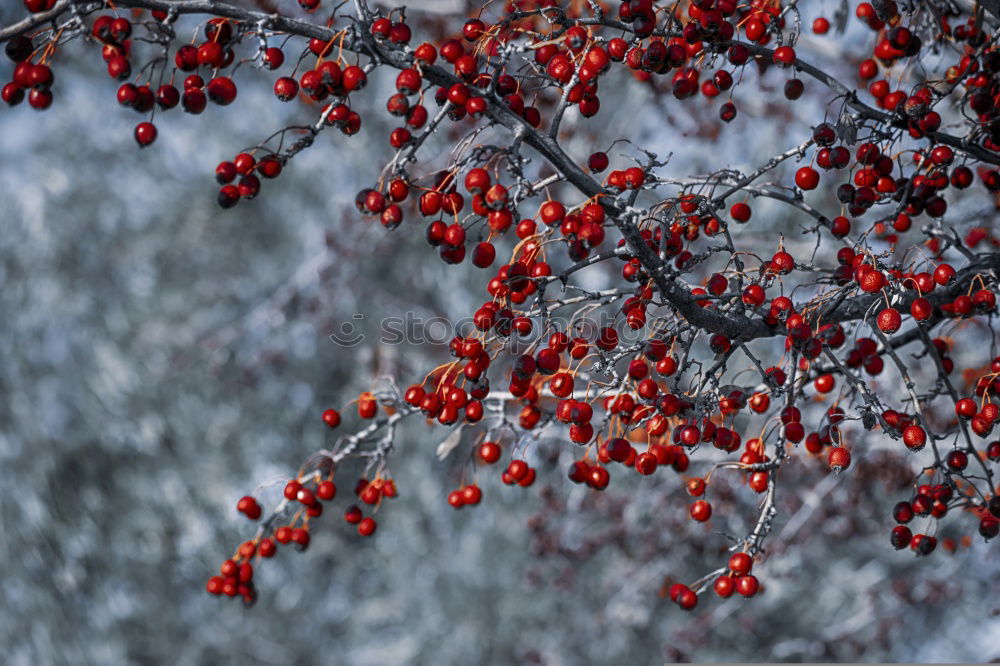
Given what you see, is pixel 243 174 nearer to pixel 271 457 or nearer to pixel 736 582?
pixel 736 582

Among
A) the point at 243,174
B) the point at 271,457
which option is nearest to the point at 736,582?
the point at 243,174

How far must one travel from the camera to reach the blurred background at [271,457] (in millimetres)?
6582

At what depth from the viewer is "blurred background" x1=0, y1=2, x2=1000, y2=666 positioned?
6582 mm

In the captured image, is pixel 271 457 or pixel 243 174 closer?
pixel 243 174

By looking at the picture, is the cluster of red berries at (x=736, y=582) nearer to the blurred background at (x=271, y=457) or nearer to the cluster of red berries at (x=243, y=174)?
the cluster of red berries at (x=243, y=174)

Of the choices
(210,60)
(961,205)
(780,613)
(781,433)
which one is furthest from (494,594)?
(210,60)

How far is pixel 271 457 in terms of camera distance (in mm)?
9398

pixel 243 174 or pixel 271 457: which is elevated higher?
pixel 271 457

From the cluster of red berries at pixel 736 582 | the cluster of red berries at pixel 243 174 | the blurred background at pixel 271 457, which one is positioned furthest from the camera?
the blurred background at pixel 271 457

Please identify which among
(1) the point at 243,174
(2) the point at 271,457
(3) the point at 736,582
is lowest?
(3) the point at 736,582

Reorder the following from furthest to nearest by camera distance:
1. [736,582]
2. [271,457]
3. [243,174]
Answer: [271,457] → [736,582] → [243,174]

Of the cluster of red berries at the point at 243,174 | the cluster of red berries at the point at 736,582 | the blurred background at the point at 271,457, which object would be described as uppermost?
the blurred background at the point at 271,457

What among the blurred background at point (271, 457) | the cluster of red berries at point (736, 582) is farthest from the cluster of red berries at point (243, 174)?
the blurred background at point (271, 457)

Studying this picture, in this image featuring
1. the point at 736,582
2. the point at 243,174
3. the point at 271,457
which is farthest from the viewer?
the point at 271,457
